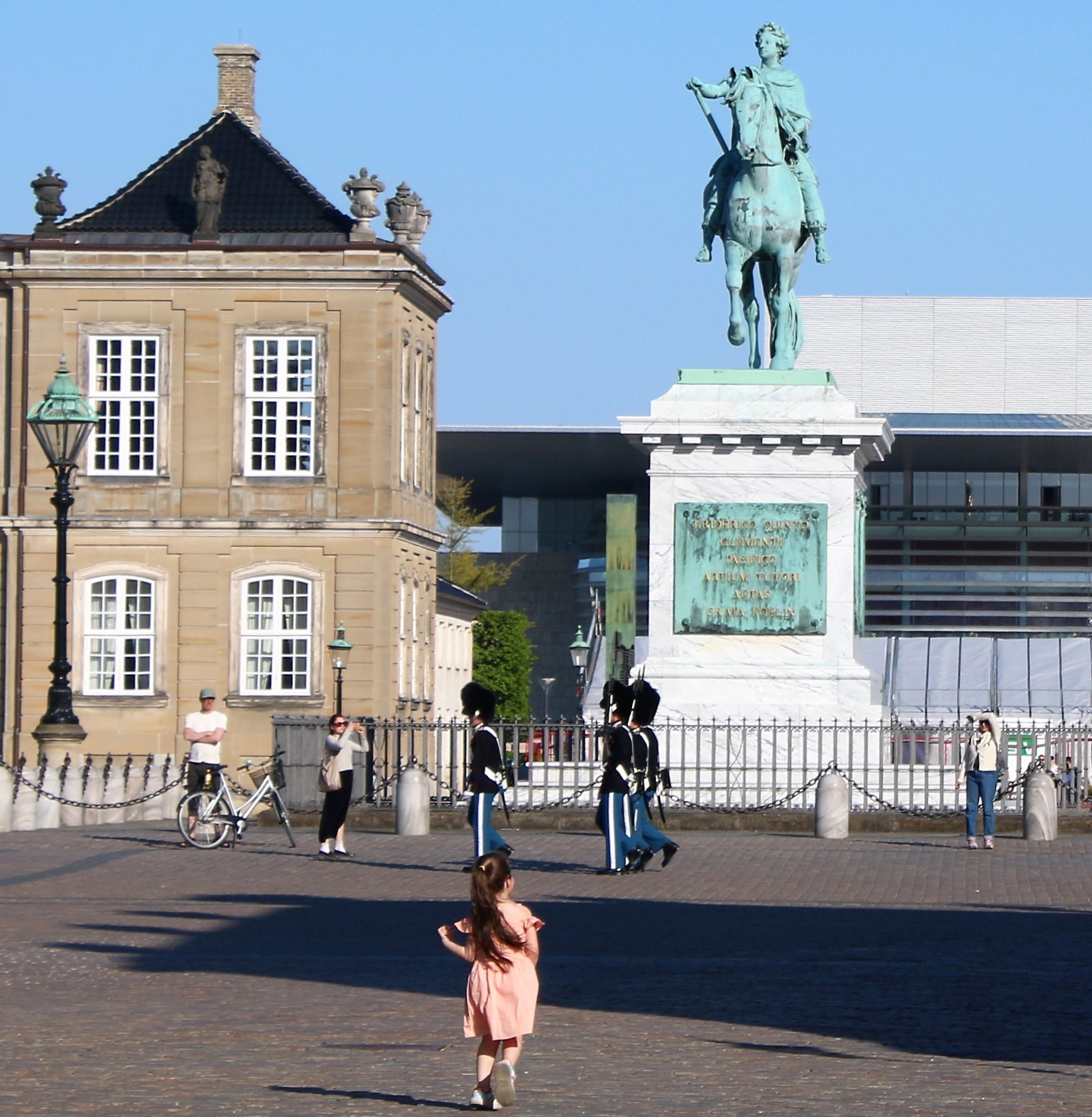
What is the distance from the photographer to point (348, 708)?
44094 mm

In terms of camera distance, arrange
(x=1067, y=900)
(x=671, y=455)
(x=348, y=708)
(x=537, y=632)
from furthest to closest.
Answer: (x=537, y=632), (x=348, y=708), (x=671, y=455), (x=1067, y=900)

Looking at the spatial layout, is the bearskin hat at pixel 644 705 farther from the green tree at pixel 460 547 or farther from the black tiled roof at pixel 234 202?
the green tree at pixel 460 547

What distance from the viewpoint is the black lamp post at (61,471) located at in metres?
28.2

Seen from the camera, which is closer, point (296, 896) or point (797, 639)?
point (296, 896)

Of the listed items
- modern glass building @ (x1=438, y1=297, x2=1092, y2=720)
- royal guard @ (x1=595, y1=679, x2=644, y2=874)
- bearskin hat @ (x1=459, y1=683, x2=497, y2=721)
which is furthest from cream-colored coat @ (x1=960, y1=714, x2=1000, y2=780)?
modern glass building @ (x1=438, y1=297, x2=1092, y2=720)

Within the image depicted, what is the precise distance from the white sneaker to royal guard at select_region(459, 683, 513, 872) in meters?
11.3

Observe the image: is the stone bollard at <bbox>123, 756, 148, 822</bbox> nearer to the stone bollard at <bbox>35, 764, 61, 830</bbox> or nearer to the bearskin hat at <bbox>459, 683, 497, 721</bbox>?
the stone bollard at <bbox>35, 764, 61, 830</bbox>

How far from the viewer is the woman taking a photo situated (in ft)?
78.6

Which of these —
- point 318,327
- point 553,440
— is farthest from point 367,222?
point 553,440

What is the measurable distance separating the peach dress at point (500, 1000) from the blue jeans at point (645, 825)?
472 inches

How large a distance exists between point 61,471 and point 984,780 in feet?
34.3

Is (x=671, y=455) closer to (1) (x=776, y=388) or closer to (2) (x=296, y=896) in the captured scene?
(1) (x=776, y=388)

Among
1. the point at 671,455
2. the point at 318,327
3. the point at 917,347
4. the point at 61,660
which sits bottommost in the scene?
the point at 61,660

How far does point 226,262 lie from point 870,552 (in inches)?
2056
